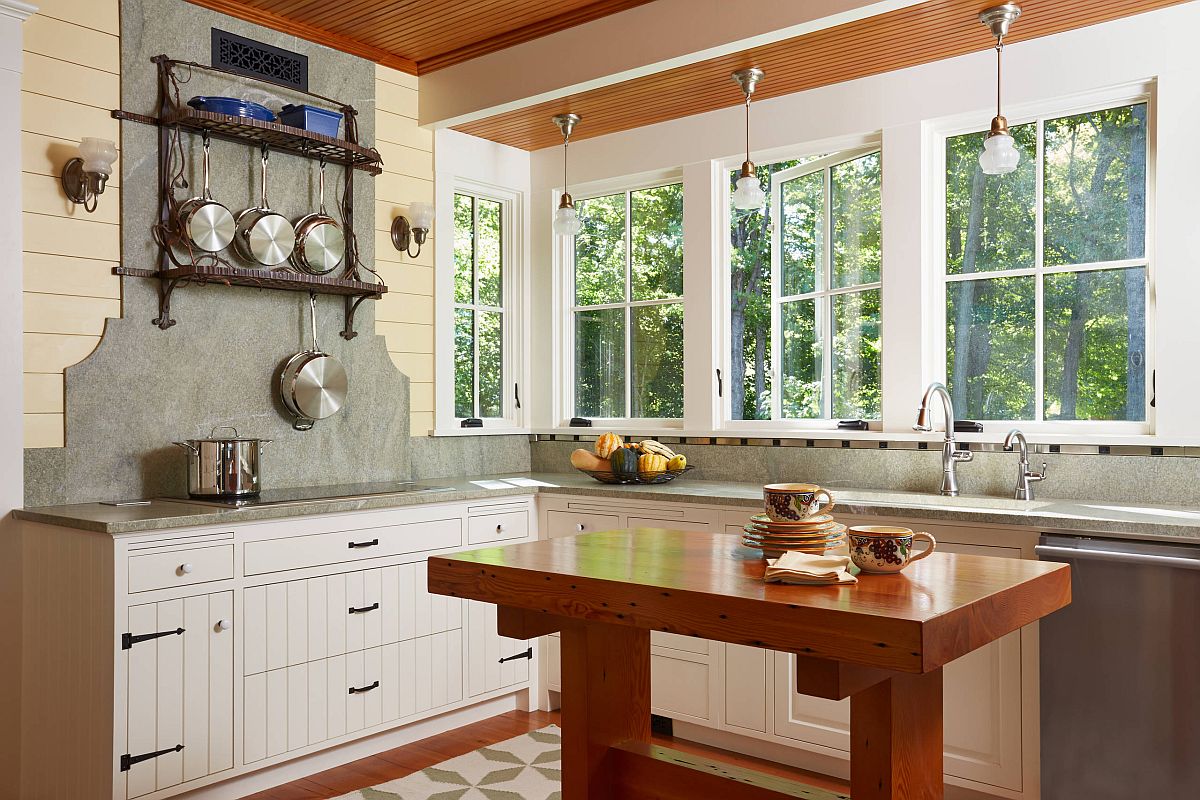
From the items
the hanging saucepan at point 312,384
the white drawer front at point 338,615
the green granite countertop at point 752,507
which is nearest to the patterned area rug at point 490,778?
the white drawer front at point 338,615

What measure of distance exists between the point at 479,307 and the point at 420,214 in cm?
67

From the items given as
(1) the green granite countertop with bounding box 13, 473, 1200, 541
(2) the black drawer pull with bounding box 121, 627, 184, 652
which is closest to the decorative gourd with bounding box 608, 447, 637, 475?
(1) the green granite countertop with bounding box 13, 473, 1200, 541

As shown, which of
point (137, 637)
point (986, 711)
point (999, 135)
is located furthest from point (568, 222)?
point (986, 711)

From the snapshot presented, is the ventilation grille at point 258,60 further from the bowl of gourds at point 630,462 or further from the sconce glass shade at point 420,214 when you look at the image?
the bowl of gourds at point 630,462

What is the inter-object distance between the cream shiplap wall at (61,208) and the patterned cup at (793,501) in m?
2.48

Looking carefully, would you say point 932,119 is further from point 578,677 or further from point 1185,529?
point 578,677

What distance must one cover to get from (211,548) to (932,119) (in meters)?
2.94

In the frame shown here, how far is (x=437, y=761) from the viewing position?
3.48 metres

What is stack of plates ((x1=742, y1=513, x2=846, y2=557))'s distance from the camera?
1800mm

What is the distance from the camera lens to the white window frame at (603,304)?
15.0ft

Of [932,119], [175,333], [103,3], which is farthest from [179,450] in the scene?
[932,119]

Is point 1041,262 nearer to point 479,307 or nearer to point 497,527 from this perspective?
point 497,527

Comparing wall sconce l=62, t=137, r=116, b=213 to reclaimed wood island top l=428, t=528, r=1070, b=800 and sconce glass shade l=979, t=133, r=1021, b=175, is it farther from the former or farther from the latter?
sconce glass shade l=979, t=133, r=1021, b=175

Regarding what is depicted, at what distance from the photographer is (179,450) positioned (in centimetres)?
347
